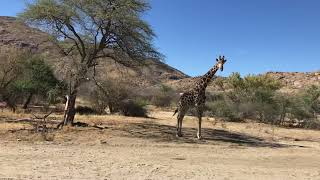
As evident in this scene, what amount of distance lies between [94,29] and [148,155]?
8.81 meters

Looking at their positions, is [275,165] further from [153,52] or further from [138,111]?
[138,111]

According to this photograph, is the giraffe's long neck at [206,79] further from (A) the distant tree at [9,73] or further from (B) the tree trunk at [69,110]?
(A) the distant tree at [9,73]

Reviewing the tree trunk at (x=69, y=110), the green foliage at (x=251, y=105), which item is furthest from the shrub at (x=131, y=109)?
the tree trunk at (x=69, y=110)

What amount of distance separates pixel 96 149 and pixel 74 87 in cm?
604

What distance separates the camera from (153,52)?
23.4 metres

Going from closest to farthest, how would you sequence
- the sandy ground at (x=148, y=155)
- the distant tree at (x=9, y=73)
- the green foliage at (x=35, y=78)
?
the sandy ground at (x=148, y=155), the distant tree at (x=9, y=73), the green foliage at (x=35, y=78)

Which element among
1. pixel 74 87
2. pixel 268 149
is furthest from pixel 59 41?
pixel 268 149

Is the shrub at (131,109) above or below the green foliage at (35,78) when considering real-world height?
below

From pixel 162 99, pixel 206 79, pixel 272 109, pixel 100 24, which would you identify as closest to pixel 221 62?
pixel 206 79

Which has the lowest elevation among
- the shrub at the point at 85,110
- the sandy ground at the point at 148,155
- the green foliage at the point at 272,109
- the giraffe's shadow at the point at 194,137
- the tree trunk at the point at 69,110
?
the sandy ground at the point at 148,155

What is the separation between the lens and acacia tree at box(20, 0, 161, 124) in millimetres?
21703

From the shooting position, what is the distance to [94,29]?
22562 millimetres

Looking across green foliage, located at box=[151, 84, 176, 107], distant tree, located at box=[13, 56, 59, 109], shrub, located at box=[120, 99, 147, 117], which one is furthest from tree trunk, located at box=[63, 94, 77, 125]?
green foliage, located at box=[151, 84, 176, 107]

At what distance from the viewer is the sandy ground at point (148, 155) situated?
12.0 metres
